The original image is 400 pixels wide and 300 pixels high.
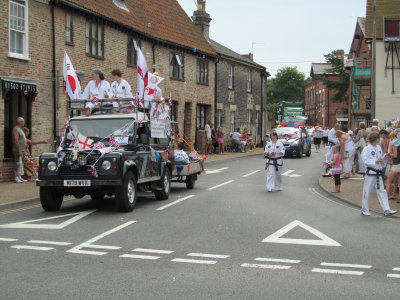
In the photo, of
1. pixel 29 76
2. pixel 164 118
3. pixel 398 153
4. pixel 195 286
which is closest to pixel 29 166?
pixel 29 76

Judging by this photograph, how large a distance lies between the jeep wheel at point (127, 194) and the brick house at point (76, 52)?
7100 millimetres

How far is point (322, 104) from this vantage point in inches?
3194

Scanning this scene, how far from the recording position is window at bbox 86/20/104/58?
21859 millimetres

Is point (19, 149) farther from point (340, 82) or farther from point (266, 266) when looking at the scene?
point (340, 82)

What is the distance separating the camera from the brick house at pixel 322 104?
75.4 meters

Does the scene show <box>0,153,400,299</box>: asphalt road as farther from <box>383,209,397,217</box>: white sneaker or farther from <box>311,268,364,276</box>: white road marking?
<box>383,209,397,217</box>: white sneaker

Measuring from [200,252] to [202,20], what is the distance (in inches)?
1209

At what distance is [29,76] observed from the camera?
59.7 ft

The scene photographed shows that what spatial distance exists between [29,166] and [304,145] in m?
18.7

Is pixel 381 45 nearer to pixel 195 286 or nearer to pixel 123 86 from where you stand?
pixel 123 86

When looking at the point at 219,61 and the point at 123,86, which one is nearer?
the point at 123,86

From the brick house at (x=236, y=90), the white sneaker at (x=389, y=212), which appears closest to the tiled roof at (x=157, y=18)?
the brick house at (x=236, y=90)

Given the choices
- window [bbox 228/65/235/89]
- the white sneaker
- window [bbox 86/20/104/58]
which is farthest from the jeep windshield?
window [bbox 228/65/235/89]

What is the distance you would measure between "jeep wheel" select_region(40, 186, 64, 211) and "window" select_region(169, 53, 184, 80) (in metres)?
18.5
